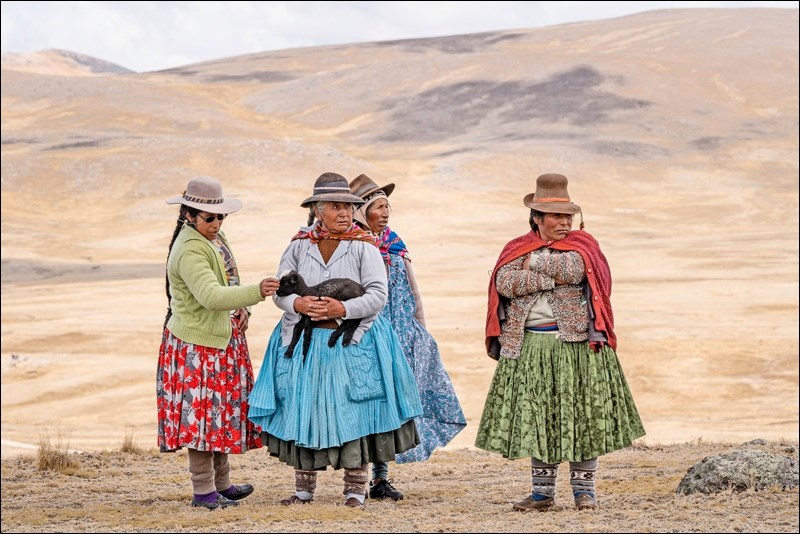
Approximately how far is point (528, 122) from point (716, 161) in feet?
39.9

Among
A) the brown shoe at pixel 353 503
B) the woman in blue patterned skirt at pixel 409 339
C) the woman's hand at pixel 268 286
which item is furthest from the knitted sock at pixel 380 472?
the woman's hand at pixel 268 286

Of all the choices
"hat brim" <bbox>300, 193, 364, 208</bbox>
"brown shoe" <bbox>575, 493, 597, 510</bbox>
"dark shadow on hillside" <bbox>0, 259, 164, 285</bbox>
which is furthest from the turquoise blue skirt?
"dark shadow on hillside" <bbox>0, 259, 164, 285</bbox>

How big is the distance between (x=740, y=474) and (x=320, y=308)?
2.57 meters

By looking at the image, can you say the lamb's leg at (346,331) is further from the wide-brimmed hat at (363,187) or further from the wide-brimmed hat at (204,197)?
the wide-brimmed hat at (363,187)

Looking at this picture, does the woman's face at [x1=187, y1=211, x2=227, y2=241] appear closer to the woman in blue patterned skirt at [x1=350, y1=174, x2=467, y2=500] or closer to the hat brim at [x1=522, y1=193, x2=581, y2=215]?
the woman in blue patterned skirt at [x1=350, y1=174, x2=467, y2=500]

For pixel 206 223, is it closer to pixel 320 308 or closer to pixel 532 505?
pixel 320 308

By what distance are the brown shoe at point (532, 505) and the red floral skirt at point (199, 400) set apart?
1.45 metres

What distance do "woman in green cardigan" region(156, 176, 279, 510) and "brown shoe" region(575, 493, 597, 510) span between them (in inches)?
67.0

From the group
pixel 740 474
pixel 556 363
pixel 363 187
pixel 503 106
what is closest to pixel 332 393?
pixel 556 363

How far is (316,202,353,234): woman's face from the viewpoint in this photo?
20.0ft

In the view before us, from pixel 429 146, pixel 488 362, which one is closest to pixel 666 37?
pixel 429 146

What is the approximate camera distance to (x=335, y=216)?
6098 mm

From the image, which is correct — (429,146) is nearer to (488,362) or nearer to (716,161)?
(716,161)

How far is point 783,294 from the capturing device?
23.1 m
